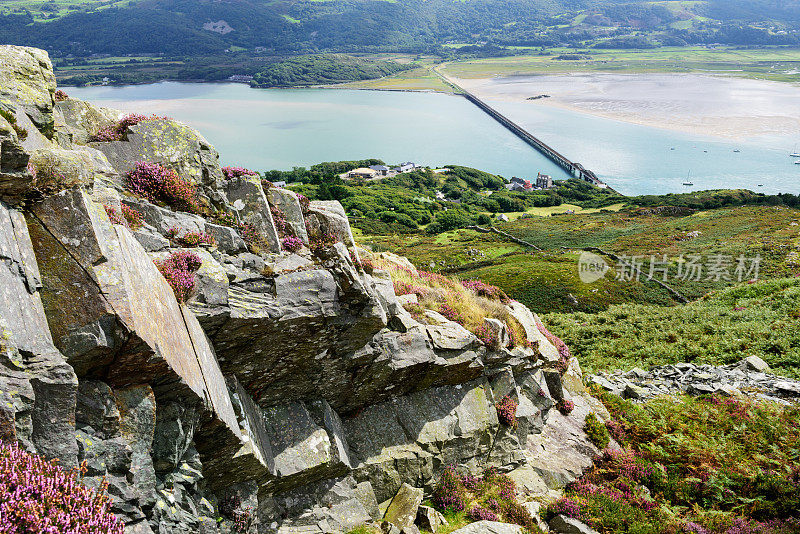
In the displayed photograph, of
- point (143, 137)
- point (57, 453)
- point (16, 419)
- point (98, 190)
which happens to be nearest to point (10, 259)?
point (16, 419)

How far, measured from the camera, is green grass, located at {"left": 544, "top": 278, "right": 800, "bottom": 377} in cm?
2667

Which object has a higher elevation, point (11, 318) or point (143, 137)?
point (143, 137)

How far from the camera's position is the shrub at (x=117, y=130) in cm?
1291

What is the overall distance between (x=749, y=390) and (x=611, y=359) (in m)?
9.35

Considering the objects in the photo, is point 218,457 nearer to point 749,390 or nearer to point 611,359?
point 749,390

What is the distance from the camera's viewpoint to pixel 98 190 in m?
10.6

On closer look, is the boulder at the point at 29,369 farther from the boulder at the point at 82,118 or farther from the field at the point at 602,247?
the field at the point at 602,247

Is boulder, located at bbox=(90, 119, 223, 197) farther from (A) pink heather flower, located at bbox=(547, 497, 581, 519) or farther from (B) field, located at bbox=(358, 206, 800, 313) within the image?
(B) field, located at bbox=(358, 206, 800, 313)

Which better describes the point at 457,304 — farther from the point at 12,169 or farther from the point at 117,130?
the point at 12,169

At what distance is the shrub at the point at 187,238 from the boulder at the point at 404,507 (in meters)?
9.62

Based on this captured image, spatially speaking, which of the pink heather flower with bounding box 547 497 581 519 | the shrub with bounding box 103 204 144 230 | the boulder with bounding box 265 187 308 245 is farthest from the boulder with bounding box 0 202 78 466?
the pink heather flower with bounding box 547 497 581 519

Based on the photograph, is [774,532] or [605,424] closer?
[774,532]

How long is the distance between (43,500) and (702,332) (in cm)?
3575

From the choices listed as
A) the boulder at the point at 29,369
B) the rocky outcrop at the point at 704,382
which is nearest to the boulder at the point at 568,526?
the rocky outcrop at the point at 704,382
